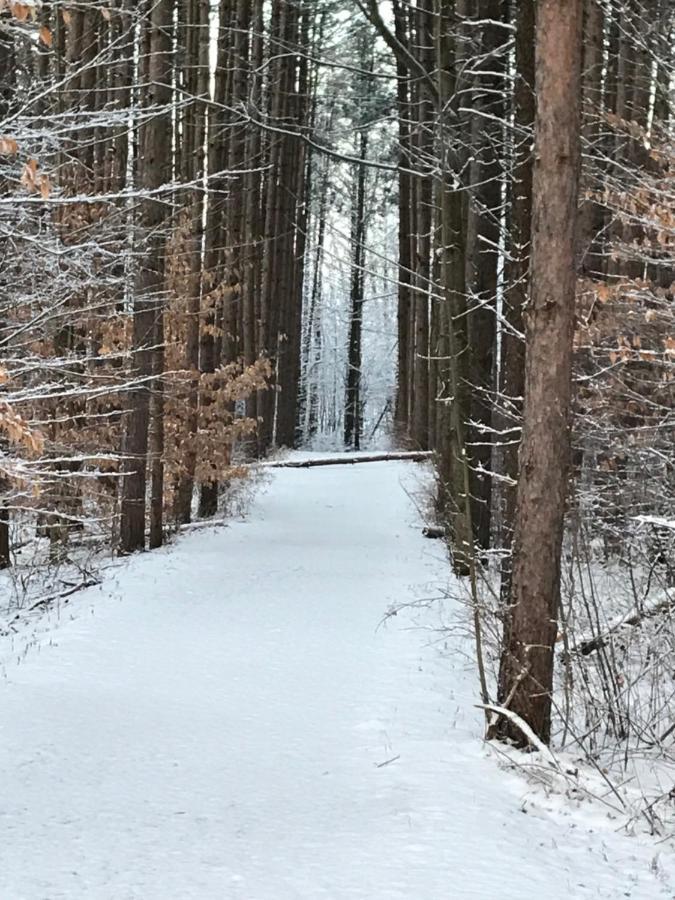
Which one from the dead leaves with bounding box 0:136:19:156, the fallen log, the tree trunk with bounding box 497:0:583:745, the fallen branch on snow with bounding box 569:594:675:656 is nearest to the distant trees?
the tree trunk with bounding box 497:0:583:745

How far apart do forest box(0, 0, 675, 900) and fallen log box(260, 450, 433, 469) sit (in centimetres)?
46

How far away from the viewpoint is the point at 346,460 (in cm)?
2848

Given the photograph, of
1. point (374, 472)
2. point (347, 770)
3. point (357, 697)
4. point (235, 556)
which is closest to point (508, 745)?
point (347, 770)

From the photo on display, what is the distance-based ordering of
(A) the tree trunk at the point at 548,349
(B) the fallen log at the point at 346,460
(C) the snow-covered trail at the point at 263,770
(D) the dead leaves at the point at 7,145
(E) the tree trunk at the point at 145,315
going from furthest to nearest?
1. (B) the fallen log at the point at 346,460
2. (E) the tree trunk at the point at 145,315
3. (A) the tree trunk at the point at 548,349
4. (C) the snow-covered trail at the point at 263,770
5. (D) the dead leaves at the point at 7,145

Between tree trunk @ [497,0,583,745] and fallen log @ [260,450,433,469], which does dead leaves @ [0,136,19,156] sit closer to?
tree trunk @ [497,0,583,745]

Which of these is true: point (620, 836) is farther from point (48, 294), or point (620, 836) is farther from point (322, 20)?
point (322, 20)

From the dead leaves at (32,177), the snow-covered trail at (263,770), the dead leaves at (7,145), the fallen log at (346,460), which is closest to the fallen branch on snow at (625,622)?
the snow-covered trail at (263,770)

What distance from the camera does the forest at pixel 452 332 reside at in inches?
201

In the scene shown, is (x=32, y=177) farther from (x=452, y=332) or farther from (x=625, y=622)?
(x=625, y=622)

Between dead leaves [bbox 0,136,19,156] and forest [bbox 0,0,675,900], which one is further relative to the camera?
forest [bbox 0,0,675,900]

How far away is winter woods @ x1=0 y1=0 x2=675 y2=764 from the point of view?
5117mm

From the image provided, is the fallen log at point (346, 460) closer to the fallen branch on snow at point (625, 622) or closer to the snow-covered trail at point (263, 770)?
the snow-covered trail at point (263, 770)

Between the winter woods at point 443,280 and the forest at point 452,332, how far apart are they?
41mm

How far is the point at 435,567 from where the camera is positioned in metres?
11.8
